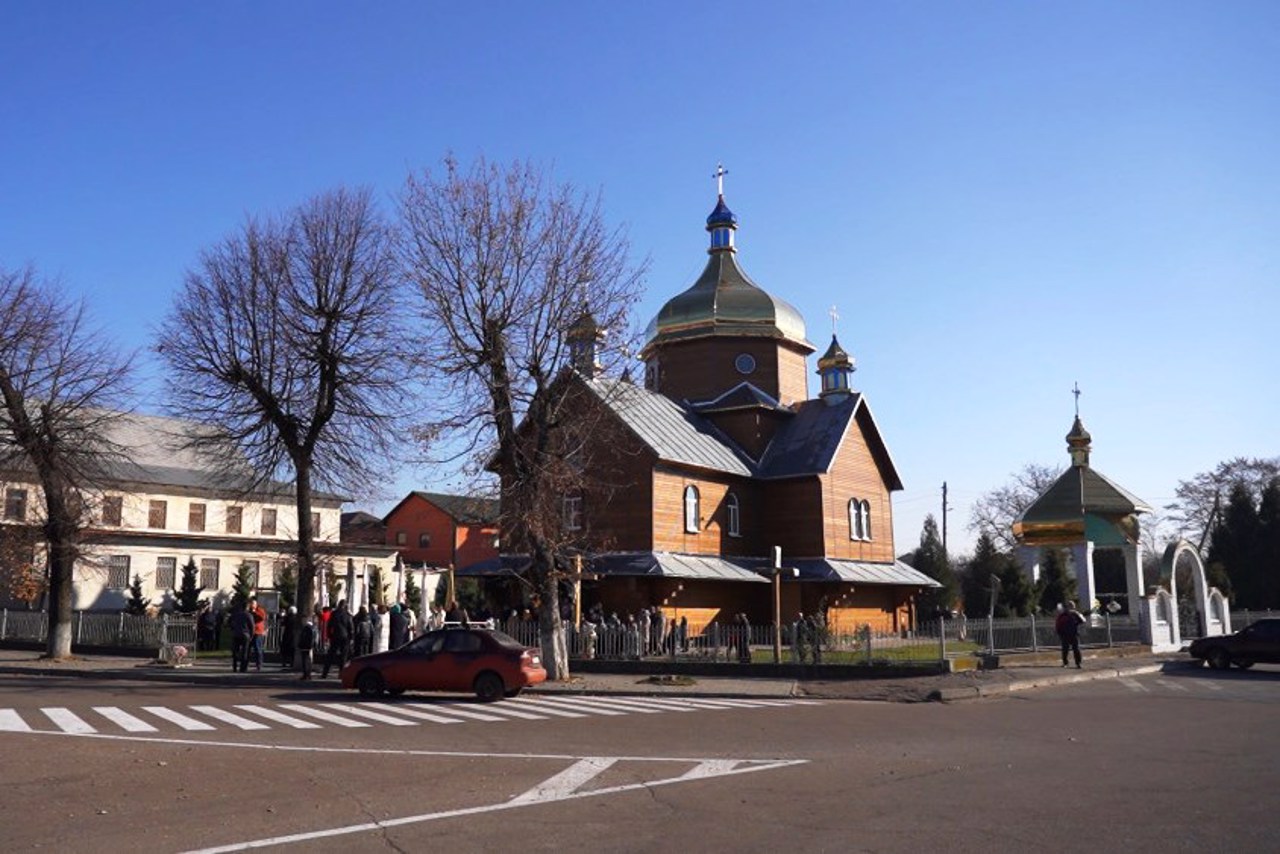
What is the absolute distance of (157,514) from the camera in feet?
175

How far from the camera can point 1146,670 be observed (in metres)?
28.3

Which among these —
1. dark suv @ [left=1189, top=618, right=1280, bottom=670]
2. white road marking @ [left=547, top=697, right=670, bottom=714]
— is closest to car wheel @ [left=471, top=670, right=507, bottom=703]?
white road marking @ [left=547, top=697, right=670, bottom=714]

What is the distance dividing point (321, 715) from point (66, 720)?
11.6 feet

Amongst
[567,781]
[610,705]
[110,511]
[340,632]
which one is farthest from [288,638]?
[567,781]

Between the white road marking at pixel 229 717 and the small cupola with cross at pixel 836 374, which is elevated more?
the small cupola with cross at pixel 836 374

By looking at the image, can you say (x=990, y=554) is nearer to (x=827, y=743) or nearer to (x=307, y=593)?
(x=307, y=593)

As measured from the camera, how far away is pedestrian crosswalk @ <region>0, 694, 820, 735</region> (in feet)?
48.5

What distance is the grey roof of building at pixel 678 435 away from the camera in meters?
37.3

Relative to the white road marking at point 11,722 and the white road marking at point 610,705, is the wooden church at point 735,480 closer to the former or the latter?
the white road marking at point 610,705

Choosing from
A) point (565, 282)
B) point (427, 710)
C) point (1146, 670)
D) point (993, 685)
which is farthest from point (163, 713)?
point (1146, 670)

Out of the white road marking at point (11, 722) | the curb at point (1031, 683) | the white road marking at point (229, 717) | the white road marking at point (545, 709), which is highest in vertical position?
the white road marking at point (11, 722)

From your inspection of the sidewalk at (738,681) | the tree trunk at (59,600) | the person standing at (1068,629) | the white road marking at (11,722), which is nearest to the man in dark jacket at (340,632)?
the sidewalk at (738,681)

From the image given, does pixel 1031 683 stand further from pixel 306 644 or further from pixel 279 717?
pixel 306 644

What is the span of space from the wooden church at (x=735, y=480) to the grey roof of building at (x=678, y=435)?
89 mm
